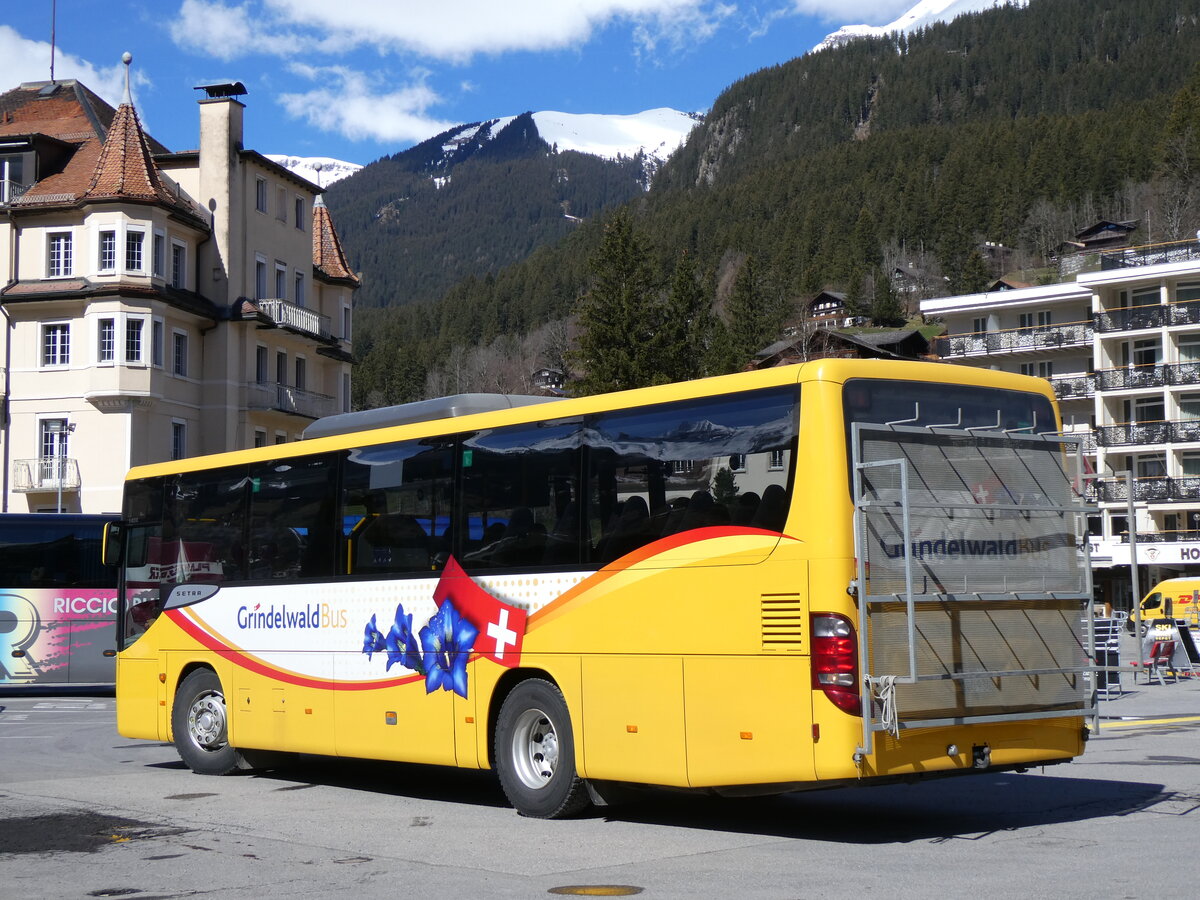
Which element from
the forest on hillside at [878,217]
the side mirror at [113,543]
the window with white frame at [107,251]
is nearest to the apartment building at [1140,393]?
the window with white frame at [107,251]

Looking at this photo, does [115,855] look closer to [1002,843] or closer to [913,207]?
[1002,843]

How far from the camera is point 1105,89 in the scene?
7766 inches

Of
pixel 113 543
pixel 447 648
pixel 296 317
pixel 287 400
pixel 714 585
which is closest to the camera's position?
pixel 714 585

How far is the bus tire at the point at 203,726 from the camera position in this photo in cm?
1554

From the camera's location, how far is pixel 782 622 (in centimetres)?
959

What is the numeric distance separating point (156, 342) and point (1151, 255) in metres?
49.8

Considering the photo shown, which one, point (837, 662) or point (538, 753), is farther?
point (538, 753)

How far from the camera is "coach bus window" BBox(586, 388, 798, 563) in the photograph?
32.2 ft

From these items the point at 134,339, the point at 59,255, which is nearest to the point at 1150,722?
the point at 134,339

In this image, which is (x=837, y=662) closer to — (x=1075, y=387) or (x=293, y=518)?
(x=293, y=518)

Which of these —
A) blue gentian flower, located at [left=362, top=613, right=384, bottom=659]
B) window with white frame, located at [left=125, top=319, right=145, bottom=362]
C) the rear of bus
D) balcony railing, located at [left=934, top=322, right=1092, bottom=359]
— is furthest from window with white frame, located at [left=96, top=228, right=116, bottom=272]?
balcony railing, located at [left=934, top=322, right=1092, bottom=359]

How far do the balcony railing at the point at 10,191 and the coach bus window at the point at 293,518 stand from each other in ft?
142

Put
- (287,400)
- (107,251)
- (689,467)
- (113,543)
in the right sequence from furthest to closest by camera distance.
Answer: (287,400)
(107,251)
(113,543)
(689,467)

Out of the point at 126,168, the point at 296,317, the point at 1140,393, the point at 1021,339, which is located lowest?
the point at 1140,393
